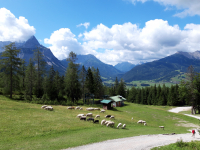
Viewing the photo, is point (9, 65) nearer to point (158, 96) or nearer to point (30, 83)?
point (30, 83)

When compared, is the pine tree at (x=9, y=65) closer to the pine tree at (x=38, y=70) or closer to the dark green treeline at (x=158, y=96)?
the pine tree at (x=38, y=70)

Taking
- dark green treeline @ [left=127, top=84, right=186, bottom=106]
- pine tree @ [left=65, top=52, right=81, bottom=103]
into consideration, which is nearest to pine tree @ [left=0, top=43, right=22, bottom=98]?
pine tree @ [left=65, top=52, right=81, bottom=103]

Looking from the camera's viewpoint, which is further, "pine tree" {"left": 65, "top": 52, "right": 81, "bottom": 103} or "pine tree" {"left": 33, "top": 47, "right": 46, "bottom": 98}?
"pine tree" {"left": 65, "top": 52, "right": 81, "bottom": 103}

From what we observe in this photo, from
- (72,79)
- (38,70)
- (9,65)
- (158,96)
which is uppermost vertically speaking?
(9,65)

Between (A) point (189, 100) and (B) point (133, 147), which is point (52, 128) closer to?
(B) point (133, 147)

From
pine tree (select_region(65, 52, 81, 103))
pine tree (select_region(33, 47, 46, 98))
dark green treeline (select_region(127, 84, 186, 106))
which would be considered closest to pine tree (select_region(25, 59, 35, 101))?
pine tree (select_region(33, 47, 46, 98))

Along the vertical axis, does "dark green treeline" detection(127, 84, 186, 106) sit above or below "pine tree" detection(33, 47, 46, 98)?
below

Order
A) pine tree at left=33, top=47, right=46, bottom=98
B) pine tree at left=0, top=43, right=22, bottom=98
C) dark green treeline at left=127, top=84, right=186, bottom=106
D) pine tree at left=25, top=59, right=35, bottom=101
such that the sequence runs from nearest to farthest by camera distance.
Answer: pine tree at left=0, top=43, right=22, bottom=98, pine tree at left=25, top=59, right=35, bottom=101, pine tree at left=33, top=47, right=46, bottom=98, dark green treeline at left=127, top=84, right=186, bottom=106

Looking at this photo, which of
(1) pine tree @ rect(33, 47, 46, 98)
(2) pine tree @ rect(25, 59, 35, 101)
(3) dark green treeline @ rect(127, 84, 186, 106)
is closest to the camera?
(2) pine tree @ rect(25, 59, 35, 101)

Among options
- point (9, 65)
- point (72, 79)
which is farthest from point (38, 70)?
point (72, 79)

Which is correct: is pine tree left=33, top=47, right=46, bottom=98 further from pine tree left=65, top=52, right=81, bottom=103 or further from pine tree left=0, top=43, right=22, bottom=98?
pine tree left=65, top=52, right=81, bottom=103

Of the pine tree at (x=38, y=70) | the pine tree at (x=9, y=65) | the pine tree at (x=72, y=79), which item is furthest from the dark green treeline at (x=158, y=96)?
the pine tree at (x=9, y=65)

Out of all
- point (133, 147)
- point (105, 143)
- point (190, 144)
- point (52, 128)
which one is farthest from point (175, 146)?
point (52, 128)

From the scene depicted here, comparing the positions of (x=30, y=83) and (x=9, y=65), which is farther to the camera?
(x=30, y=83)
